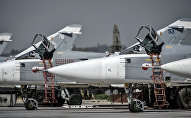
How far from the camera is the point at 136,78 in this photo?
1775 centimetres

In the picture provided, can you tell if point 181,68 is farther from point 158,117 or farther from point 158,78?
point 158,78

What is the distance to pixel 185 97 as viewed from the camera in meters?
19.4

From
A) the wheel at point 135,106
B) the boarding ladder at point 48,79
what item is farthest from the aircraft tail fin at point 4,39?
the wheel at point 135,106

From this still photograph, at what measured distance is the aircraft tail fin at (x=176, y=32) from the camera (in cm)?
2153

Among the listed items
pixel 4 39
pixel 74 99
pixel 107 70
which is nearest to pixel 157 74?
pixel 107 70

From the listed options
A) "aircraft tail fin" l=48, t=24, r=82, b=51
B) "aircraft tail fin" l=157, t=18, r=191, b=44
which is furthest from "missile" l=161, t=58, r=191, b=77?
"aircraft tail fin" l=48, t=24, r=82, b=51

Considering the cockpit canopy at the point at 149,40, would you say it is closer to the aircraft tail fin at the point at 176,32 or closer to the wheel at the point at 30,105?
the aircraft tail fin at the point at 176,32

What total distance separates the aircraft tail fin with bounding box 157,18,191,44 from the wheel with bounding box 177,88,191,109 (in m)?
3.13

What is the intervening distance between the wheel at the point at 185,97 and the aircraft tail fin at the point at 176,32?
3125 millimetres

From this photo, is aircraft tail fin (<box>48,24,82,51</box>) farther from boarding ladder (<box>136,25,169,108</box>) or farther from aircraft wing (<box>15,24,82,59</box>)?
boarding ladder (<box>136,25,169,108</box>)

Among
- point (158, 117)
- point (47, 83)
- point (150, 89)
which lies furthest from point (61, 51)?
point (158, 117)

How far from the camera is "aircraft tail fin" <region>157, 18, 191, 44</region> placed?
70.6 ft

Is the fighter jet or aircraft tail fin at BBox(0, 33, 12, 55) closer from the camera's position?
the fighter jet

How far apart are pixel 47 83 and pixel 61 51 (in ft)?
7.72
